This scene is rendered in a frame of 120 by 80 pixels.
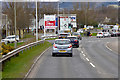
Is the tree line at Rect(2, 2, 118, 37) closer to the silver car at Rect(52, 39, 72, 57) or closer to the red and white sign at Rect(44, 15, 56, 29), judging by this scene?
the red and white sign at Rect(44, 15, 56, 29)

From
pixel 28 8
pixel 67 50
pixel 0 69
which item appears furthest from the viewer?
pixel 28 8

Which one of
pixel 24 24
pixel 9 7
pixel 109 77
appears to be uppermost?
pixel 9 7

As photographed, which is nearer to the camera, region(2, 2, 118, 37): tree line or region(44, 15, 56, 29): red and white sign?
region(44, 15, 56, 29): red and white sign

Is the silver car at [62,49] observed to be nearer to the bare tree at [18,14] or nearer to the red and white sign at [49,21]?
the red and white sign at [49,21]

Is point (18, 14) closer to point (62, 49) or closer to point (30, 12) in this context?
point (30, 12)

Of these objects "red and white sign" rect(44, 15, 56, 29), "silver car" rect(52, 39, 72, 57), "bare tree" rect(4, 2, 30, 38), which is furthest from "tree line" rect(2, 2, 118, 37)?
"silver car" rect(52, 39, 72, 57)

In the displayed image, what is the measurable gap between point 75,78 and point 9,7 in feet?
182

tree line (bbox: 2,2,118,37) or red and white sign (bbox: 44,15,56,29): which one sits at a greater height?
tree line (bbox: 2,2,118,37)

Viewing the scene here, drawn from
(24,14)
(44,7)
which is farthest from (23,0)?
(44,7)

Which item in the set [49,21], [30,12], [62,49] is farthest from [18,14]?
[62,49]

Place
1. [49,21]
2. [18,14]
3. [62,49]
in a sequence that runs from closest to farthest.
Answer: [62,49] < [49,21] < [18,14]

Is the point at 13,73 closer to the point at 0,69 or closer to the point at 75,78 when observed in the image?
the point at 0,69

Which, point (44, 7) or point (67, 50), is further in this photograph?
point (44, 7)

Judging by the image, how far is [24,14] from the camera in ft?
219
